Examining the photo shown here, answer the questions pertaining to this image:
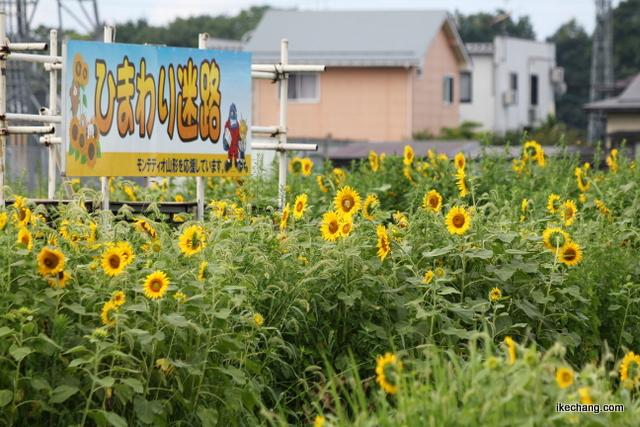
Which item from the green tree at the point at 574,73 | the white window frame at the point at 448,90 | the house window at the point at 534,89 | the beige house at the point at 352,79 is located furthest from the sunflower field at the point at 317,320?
the green tree at the point at 574,73

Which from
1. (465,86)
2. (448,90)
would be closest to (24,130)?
(448,90)

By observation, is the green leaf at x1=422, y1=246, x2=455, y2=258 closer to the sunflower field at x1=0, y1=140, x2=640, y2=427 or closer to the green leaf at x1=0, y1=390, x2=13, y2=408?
the sunflower field at x1=0, y1=140, x2=640, y2=427

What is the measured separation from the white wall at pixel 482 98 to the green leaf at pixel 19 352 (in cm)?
3852

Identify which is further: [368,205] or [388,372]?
[368,205]

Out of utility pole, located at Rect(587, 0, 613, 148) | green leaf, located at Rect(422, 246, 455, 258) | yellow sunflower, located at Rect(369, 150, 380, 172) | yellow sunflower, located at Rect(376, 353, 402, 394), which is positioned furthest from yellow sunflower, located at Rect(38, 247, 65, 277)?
utility pole, located at Rect(587, 0, 613, 148)

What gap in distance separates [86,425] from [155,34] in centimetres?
5946

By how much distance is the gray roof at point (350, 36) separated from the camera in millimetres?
31439

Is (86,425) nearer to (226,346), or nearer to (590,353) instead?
(226,346)

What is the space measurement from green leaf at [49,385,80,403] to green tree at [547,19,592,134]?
2505 inches

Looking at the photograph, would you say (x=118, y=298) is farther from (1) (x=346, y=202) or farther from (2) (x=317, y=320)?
(1) (x=346, y=202)

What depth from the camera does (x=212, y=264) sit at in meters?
4.34

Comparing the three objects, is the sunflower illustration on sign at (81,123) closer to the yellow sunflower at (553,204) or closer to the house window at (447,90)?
the yellow sunflower at (553,204)

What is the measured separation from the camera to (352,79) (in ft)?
104

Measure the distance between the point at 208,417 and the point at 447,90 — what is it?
110ft
